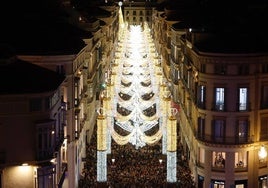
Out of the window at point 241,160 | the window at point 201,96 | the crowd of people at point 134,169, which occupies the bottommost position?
the crowd of people at point 134,169

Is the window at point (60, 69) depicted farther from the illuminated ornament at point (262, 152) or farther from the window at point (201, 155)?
the illuminated ornament at point (262, 152)

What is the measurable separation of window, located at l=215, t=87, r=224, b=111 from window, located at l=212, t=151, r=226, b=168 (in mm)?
3708

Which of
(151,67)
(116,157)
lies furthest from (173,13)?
(116,157)

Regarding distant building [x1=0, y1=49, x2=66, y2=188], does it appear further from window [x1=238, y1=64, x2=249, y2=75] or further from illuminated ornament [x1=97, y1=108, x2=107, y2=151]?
window [x1=238, y1=64, x2=249, y2=75]

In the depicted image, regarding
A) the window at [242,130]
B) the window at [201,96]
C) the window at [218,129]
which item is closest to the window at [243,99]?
the window at [242,130]

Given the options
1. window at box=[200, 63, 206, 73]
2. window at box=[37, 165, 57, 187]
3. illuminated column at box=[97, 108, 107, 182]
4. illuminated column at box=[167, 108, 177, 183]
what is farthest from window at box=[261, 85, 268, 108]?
window at box=[37, 165, 57, 187]

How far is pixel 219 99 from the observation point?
184 ft

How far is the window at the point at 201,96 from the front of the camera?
187 ft

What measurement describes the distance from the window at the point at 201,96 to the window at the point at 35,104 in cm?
1887

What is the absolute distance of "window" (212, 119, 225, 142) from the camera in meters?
56.1

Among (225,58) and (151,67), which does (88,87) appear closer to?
(151,67)

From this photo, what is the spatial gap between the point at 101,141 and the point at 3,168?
17.1 m

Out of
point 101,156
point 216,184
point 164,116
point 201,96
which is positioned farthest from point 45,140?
point 164,116

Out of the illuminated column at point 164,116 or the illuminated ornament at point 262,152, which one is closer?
the illuminated ornament at point 262,152
